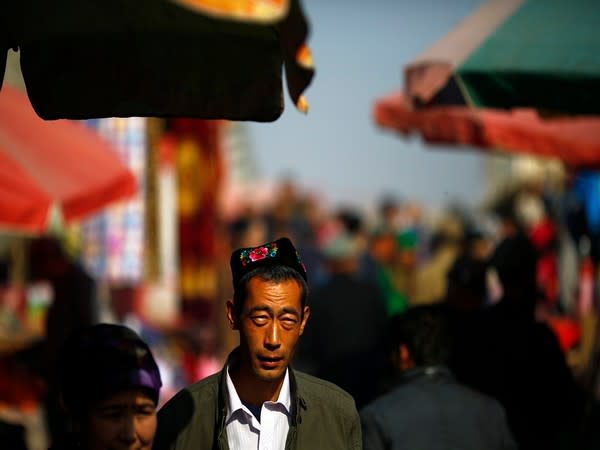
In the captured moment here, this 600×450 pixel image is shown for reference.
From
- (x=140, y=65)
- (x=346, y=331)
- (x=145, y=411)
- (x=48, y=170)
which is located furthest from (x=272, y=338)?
(x=346, y=331)

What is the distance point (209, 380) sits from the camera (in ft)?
11.5

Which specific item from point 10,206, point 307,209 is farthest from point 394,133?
point 307,209

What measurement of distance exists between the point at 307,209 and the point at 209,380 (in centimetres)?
1907

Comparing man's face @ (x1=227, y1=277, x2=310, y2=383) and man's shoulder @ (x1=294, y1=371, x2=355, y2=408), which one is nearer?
man's face @ (x1=227, y1=277, x2=310, y2=383)

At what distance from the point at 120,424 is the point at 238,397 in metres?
0.37

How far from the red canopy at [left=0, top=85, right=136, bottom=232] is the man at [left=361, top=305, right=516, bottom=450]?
92.4 inches

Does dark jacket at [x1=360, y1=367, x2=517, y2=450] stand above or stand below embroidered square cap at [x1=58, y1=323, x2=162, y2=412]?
below

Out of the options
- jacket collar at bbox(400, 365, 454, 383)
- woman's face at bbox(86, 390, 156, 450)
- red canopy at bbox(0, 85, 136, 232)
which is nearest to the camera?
woman's face at bbox(86, 390, 156, 450)

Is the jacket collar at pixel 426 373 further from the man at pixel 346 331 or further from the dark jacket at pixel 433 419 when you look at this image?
the man at pixel 346 331

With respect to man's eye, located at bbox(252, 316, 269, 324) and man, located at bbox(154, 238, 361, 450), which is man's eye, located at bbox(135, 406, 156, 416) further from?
man's eye, located at bbox(252, 316, 269, 324)

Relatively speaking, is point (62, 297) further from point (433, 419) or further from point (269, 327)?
point (269, 327)

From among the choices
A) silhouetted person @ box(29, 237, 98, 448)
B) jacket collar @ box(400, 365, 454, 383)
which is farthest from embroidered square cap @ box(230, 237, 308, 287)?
silhouetted person @ box(29, 237, 98, 448)

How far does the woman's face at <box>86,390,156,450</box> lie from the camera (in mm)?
3205

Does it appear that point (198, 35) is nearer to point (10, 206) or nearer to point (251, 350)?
point (251, 350)
